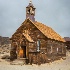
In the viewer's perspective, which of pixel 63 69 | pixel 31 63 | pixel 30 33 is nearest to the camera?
pixel 63 69

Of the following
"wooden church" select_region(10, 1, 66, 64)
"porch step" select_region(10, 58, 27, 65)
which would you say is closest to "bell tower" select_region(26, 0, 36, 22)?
"wooden church" select_region(10, 1, 66, 64)

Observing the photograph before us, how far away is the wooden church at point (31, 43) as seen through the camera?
32.9 m

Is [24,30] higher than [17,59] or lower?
higher

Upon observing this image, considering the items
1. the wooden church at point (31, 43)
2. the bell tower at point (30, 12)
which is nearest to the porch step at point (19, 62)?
the wooden church at point (31, 43)

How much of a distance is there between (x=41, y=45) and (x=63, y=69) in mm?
8261

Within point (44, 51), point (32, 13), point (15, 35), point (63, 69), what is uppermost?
point (32, 13)

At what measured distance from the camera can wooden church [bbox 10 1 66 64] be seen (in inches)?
1296

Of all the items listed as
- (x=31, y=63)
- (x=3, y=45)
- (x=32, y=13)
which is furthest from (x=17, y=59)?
(x=3, y=45)

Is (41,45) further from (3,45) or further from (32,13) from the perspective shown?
(3,45)

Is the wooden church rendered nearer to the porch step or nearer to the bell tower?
the bell tower

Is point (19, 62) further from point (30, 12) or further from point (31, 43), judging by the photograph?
point (30, 12)

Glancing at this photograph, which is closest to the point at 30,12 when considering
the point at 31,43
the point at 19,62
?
the point at 31,43

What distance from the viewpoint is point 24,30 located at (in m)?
35.3

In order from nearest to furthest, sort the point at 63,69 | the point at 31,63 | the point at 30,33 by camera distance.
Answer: the point at 63,69
the point at 31,63
the point at 30,33
